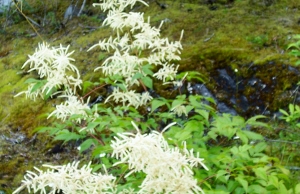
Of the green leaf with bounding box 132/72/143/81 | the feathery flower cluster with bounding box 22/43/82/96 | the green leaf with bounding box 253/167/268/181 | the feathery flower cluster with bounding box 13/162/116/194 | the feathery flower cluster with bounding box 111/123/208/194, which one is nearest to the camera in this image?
the feathery flower cluster with bounding box 111/123/208/194

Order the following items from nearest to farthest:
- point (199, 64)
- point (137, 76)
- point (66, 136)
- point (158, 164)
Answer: point (158, 164)
point (66, 136)
point (137, 76)
point (199, 64)

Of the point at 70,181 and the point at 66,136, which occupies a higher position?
the point at 70,181

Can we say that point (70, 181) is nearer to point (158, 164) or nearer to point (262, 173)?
point (158, 164)

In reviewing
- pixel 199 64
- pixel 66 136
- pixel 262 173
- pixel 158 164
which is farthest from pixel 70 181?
pixel 199 64

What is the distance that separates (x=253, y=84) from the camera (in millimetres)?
4281

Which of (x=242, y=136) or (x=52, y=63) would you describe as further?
(x=52, y=63)

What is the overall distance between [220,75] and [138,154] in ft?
9.81

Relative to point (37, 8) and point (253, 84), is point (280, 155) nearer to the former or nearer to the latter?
point (253, 84)

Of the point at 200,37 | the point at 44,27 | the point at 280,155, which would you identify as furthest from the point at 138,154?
the point at 44,27

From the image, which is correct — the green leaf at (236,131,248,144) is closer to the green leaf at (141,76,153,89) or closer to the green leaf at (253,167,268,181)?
the green leaf at (253,167,268,181)

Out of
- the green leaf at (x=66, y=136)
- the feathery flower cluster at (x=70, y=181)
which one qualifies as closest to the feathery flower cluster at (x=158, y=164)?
the feathery flower cluster at (x=70, y=181)

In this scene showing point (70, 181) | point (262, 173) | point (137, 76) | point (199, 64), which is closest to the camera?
point (70, 181)

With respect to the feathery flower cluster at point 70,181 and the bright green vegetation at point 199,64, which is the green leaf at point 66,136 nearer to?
the bright green vegetation at point 199,64

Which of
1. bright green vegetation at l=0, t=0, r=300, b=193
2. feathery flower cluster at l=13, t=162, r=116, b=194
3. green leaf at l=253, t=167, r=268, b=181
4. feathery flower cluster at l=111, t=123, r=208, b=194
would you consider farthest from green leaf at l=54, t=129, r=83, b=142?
green leaf at l=253, t=167, r=268, b=181
